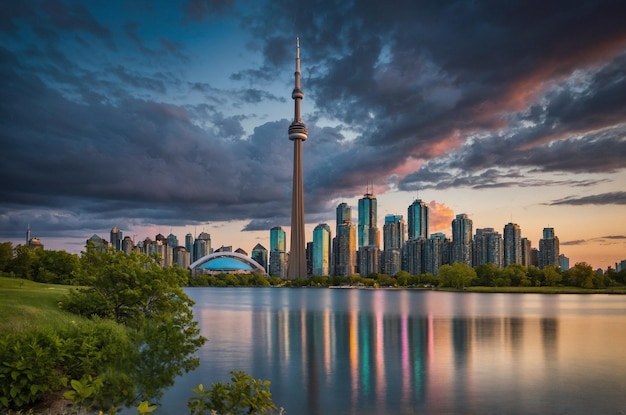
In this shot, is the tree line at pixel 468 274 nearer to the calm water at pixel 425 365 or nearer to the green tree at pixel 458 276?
the green tree at pixel 458 276

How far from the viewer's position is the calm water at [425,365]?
24.1 m

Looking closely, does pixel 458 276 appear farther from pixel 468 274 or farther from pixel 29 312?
pixel 29 312

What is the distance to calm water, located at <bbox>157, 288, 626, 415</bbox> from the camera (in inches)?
949

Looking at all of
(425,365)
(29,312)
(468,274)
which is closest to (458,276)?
(468,274)

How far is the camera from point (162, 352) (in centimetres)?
1777

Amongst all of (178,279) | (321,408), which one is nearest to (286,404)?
(321,408)

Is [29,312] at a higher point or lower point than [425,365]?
higher

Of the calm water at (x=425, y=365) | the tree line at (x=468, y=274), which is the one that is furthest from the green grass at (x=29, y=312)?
the tree line at (x=468, y=274)

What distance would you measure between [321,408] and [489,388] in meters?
9.57

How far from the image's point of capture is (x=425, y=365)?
110 feet

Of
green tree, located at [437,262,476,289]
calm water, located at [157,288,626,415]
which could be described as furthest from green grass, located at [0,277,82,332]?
Answer: green tree, located at [437,262,476,289]

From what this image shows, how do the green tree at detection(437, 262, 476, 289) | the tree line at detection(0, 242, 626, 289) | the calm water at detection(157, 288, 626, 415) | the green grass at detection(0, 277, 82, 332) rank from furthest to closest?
the green tree at detection(437, 262, 476, 289)
the tree line at detection(0, 242, 626, 289)
the green grass at detection(0, 277, 82, 332)
the calm water at detection(157, 288, 626, 415)

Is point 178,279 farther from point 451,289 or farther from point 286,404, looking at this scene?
point 451,289

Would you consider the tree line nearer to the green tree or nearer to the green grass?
the green tree
